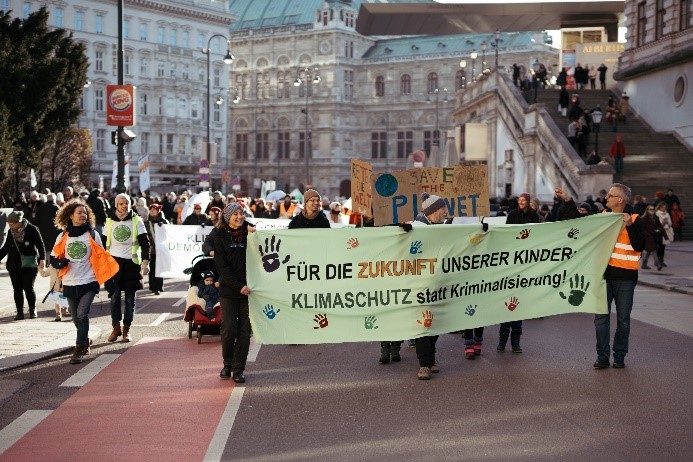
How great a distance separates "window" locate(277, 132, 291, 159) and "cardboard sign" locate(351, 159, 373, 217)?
107132 millimetres

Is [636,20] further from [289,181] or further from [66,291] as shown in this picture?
[289,181]

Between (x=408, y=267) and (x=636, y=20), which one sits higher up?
(x=636, y=20)

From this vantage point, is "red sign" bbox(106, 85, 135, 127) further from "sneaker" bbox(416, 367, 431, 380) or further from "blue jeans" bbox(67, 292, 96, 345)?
"sneaker" bbox(416, 367, 431, 380)

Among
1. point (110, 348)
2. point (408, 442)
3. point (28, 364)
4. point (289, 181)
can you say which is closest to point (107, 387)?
point (28, 364)

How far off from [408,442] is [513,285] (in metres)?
4.18

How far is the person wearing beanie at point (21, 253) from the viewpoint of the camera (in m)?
16.4

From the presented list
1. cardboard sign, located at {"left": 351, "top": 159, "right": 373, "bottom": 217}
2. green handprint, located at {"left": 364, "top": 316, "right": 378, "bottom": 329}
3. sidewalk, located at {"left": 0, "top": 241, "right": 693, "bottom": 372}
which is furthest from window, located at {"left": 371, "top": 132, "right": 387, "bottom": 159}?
green handprint, located at {"left": 364, "top": 316, "right": 378, "bottom": 329}

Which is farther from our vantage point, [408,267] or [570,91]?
[570,91]

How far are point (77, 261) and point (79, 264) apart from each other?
4cm

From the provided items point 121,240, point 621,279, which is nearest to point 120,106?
point 121,240

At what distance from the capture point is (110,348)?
13469 mm

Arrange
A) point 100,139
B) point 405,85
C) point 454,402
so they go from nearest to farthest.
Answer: point 454,402 < point 100,139 < point 405,85

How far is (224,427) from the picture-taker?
8.96 m

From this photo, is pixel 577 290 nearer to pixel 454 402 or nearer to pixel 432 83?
pixel 454 402
